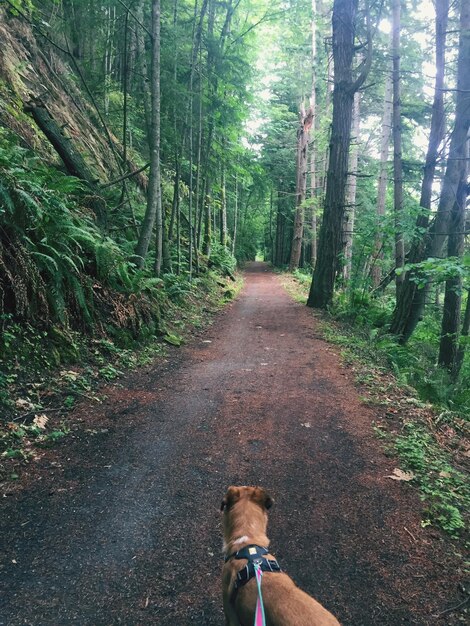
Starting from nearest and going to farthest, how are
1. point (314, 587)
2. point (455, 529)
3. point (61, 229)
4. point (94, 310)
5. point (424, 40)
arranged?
point (314, 587), point (455, 529), point (61, 229), point (94, 310), point (424, 40)

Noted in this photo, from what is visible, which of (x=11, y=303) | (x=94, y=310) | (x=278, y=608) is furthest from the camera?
(x=94, y=310)

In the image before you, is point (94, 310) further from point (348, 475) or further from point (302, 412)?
point (348, 475)

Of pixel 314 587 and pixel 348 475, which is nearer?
pixel 314 587

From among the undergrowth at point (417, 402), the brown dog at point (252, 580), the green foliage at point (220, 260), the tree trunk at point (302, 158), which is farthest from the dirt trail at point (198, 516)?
the tree trunk at point (302, 158)

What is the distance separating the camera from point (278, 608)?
189 centimetres

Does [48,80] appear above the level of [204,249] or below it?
above

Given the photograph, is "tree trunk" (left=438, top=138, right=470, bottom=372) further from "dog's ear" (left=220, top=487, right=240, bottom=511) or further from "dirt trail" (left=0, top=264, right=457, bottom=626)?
"dog's ear" (left=220, top=487, right=240, bottom=511)

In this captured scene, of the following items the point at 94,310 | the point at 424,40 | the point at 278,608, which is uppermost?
the point at 424,40

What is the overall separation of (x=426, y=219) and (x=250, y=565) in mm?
10580

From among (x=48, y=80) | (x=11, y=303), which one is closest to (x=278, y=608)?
(x=11, y=303)

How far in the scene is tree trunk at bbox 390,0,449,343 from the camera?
1027cm

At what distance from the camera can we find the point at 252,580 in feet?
6.88

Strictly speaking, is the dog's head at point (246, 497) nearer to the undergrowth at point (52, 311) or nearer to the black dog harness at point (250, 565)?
the black dog harness at point (250, 565)

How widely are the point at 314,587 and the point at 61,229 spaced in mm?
6038
